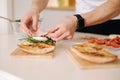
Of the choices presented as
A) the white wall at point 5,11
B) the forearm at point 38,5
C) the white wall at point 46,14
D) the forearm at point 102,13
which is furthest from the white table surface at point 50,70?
the white wall at point 46,14

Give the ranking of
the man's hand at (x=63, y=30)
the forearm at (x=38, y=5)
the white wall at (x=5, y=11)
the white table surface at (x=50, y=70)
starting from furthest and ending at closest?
the white wall at (x=5, y=11) → the forearm at (x=38, y=5) → the man's hand at (x=63, y=30) → the white table surface at (x=50, y=70)

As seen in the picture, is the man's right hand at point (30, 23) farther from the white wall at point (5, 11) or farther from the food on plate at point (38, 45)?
the white wall at point (5, 11)

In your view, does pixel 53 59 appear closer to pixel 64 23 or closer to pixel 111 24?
pixel 64 23

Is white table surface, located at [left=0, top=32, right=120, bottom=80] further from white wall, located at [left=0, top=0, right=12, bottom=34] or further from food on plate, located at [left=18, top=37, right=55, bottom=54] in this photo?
white wall, located at [left=0, top=0, right=12, bottom=34]

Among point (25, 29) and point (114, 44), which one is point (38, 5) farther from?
point (114, 44)

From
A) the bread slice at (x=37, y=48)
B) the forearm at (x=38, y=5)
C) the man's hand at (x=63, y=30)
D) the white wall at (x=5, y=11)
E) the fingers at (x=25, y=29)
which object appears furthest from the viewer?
the white wall at (x=5, y=11)

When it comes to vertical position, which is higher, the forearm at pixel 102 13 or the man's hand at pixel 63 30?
→ the forearm at pixel 102 13
